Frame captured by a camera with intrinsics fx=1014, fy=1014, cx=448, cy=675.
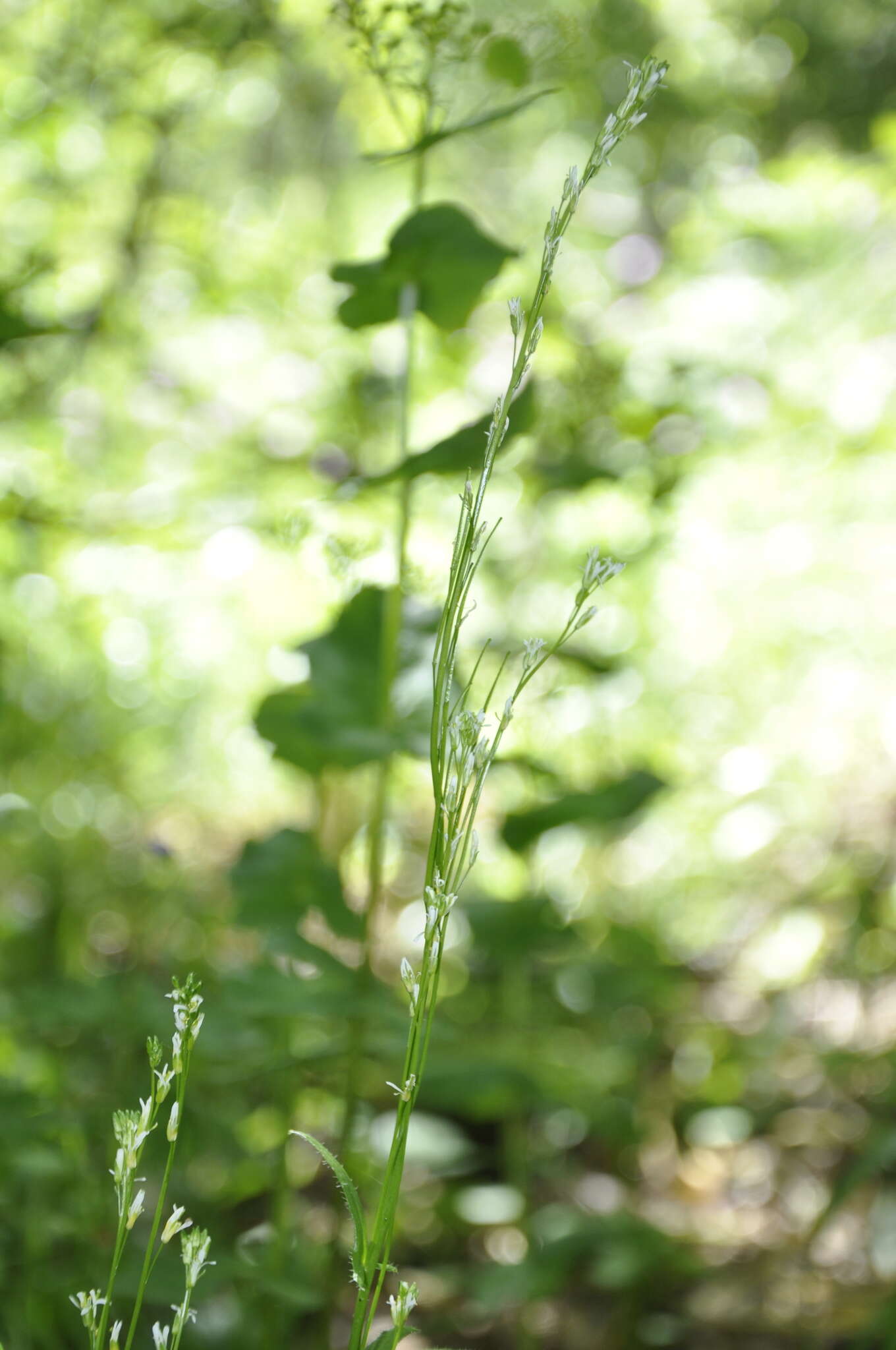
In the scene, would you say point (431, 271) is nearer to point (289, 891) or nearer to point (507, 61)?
point (507, 61)

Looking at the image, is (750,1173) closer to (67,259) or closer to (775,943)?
(775,943)

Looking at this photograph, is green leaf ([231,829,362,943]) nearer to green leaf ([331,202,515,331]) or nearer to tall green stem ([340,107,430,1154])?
tall green stem ([340,107,430,1154])

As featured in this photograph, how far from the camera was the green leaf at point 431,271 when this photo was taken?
0.77m

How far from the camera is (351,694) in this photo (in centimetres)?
93

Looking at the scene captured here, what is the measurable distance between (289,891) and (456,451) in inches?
16.5

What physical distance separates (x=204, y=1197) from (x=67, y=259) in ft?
4.95

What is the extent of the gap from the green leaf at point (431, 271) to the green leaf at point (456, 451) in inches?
4.5

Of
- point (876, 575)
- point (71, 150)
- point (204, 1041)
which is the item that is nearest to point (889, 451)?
point (876, 575)

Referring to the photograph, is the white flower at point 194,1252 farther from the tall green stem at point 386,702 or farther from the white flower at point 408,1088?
the tall green stem at point 386,702

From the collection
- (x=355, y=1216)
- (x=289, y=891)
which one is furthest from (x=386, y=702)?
(x=355, y=1216)

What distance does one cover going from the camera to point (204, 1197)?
1090 millimetres

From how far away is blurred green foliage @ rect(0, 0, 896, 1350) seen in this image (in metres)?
0.99

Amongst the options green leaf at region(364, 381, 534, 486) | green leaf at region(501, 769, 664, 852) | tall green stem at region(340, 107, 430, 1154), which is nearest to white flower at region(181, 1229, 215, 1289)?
tall green stem at region(340, 107, 430, 1154)

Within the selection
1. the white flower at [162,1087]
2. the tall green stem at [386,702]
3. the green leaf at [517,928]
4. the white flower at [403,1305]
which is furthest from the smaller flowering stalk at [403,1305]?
the green leaf at [517,928]
